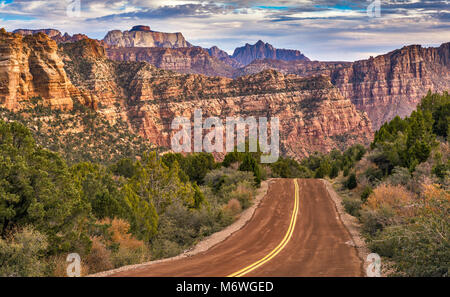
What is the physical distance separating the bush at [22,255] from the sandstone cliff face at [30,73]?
62.6 meters

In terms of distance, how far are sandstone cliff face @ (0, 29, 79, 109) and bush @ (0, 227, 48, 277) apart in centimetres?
6258

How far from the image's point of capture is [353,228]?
2381 cm

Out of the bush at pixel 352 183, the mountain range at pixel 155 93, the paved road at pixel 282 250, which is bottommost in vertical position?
the bush at pixel 352 183

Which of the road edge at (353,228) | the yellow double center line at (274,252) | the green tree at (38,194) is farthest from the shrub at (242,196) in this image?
the green tree at (38,194)

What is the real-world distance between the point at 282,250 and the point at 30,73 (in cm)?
7267

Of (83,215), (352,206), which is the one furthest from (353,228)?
(83,215)

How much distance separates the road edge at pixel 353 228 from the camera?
16816 mm

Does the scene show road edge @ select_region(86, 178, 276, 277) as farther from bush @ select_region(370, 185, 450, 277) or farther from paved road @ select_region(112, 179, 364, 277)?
bush @ select_region(370, 185, 450, 277)

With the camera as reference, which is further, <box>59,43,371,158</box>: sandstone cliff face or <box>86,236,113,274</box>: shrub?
<box>59,43,371,158</box>: sandstone cliff face

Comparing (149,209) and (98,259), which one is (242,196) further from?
(98,259)

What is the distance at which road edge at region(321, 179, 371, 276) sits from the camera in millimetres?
16816

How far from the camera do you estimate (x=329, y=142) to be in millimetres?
140750

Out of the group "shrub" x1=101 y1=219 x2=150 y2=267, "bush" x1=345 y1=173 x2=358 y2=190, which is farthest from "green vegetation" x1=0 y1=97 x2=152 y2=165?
"shrub" x1=101 y1=219 x2=150 y2=267

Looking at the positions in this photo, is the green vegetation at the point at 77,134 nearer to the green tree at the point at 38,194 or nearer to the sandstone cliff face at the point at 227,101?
the sandstone cliff face at the point at 227,101
